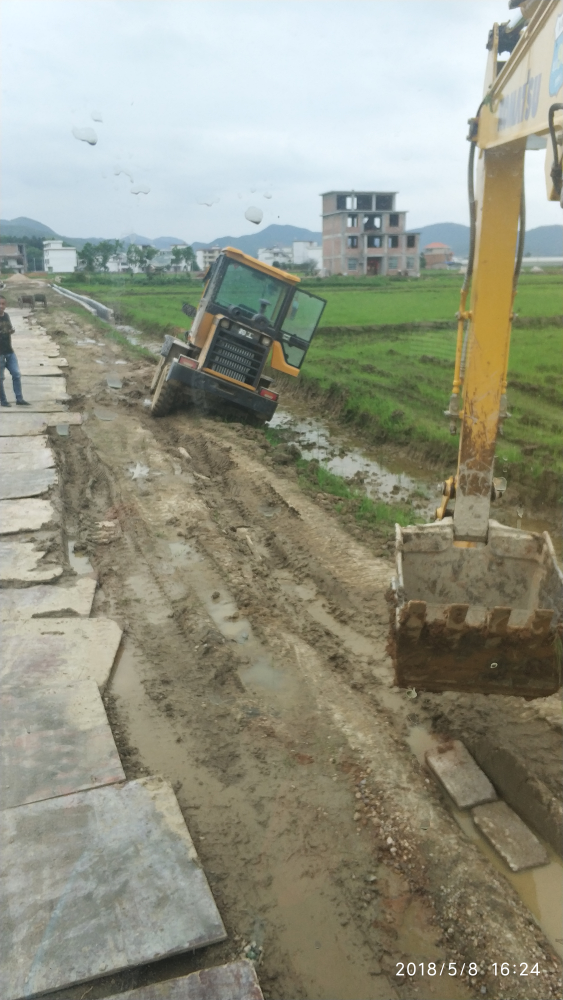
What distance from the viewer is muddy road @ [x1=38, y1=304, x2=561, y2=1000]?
2723mm

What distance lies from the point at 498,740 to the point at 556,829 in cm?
56

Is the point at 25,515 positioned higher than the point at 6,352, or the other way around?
the point at 6,352

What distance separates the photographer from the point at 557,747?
378cm

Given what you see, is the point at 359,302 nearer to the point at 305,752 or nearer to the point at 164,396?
the point at 164,396

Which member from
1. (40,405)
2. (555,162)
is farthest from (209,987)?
(40,405)

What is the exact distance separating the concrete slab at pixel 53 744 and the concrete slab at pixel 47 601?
37.0 inches

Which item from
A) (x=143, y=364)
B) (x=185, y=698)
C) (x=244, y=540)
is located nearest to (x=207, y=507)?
(x=244, y=540)

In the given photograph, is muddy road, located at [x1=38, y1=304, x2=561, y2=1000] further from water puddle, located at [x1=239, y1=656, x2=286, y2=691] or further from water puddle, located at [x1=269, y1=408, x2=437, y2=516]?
water puddle, located at [x1=269, y1=408, x2=437, y2=516]

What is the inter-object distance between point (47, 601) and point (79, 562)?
1055mm

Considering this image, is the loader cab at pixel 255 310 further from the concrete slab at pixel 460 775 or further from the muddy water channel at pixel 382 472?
the concrete slab at pixel 460 775

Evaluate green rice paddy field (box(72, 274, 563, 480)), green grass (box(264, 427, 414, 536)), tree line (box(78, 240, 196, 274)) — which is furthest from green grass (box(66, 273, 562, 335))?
green grass (box(264, 427, 414, 536))

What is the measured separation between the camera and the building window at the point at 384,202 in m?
45.4

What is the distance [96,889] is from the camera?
2.83m

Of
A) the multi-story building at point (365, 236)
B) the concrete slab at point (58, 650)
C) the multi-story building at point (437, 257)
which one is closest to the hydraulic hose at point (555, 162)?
the concrete slab at point (58, 650)
